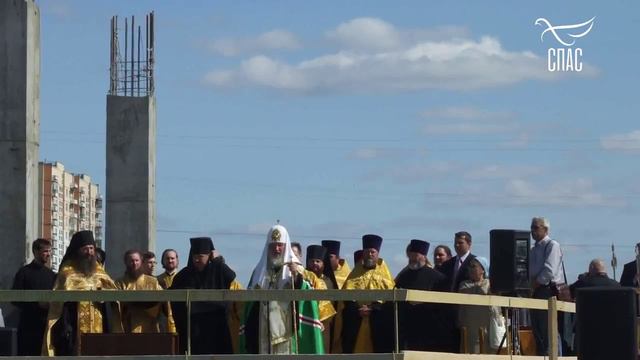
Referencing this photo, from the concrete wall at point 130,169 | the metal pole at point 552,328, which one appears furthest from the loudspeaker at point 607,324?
the concrete wall at point 130,169

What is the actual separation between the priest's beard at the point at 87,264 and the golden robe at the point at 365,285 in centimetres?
253

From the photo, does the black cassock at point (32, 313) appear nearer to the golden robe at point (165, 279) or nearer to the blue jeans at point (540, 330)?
the golden robe at point (165, 279)

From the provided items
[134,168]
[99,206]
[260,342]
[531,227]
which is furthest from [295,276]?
[99,206]

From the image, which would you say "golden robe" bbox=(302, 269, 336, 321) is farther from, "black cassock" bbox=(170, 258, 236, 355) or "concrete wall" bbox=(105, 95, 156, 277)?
"concrete wall" bbox=(105, 95, 156, 277)

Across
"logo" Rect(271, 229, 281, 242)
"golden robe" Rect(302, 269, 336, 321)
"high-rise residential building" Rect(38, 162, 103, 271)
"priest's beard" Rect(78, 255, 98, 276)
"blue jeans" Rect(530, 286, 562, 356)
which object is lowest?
"blue jeans" Rect(530, 286, 562, 356)

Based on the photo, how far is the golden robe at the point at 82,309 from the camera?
16.0m

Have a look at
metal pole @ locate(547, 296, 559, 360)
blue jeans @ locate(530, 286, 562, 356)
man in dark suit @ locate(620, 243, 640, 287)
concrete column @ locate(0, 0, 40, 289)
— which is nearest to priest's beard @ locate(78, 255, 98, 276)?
concrete column @ locate(0, 0, 40, 289)

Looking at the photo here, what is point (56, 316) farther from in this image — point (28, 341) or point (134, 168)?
point (134, 168)

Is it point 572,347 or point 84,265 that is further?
point 572,347

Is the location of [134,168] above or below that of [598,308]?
above

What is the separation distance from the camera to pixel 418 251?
738 inches

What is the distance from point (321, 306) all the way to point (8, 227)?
4713 mm

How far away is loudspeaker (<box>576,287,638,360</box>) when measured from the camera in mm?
14938

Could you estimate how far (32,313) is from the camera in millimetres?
17031
